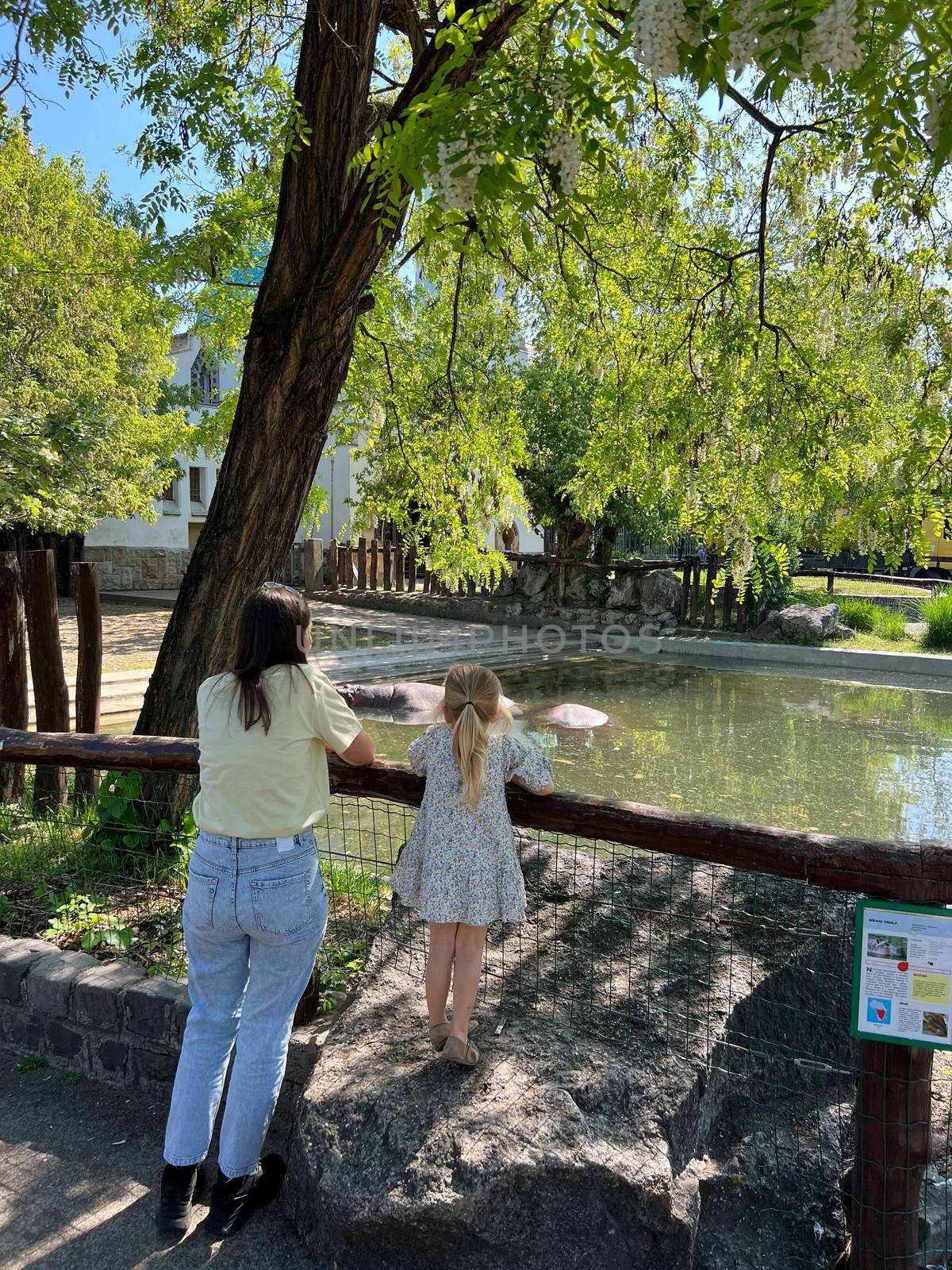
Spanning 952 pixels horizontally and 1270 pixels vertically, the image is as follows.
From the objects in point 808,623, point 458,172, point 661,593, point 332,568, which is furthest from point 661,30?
point 332,568

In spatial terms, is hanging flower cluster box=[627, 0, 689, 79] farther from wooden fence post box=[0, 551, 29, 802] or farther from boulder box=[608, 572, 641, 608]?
boulder box=[608, 572, 641, 608]

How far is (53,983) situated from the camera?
11.3 ft

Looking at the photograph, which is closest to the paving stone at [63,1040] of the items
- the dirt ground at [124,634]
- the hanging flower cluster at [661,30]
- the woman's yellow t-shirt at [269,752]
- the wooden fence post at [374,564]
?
the woman's yellow t-shirt at [269,752]

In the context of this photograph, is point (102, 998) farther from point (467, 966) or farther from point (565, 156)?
point (565, 156)

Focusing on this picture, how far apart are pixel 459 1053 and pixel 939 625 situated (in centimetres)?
1399

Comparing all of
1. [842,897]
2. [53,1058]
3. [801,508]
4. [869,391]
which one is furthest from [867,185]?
[53,1058]

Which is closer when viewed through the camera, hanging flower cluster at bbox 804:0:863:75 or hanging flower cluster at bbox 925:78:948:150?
hanging flower cluster at bbox 804:0:863:75

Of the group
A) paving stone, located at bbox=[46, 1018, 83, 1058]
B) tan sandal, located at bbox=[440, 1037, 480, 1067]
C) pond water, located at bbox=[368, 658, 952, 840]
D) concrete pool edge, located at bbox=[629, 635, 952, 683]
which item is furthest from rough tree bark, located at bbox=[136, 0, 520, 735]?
concrete pool edge, located at bbox=[629, 635, 952, 683]

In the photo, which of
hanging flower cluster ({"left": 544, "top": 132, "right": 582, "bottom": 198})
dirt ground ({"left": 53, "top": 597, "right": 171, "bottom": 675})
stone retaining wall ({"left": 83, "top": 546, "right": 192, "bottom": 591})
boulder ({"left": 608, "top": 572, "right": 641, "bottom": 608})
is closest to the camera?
hanging flower cluster ({"left": 544, "top": 132, "right": 582, "bottom": 198})

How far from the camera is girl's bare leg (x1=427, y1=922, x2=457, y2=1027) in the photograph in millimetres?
2895

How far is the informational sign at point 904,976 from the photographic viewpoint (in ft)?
7.78

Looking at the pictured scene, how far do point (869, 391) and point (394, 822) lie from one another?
4.65 m

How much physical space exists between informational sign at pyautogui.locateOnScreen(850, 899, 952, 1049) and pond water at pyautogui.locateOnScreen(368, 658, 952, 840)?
470 cm

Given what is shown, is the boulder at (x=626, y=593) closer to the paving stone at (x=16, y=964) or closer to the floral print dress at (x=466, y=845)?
the paving stone at (x=16, y=964)
